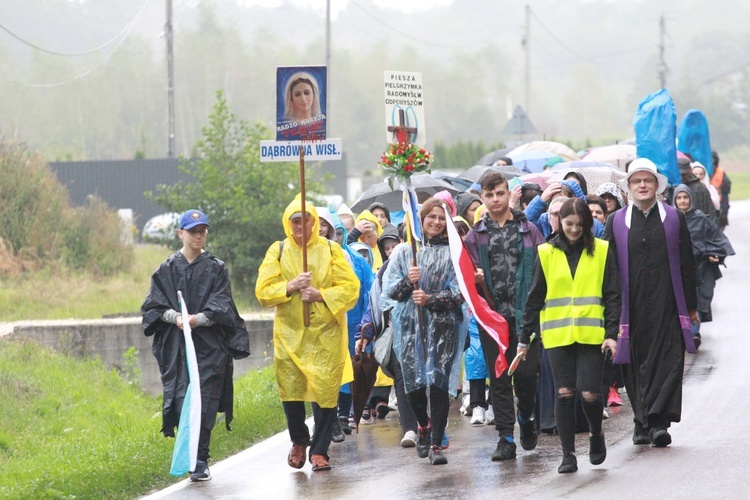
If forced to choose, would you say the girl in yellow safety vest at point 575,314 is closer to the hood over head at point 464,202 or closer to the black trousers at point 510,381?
the black trousers at point 510,381

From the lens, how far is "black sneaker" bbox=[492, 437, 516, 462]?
9477mm

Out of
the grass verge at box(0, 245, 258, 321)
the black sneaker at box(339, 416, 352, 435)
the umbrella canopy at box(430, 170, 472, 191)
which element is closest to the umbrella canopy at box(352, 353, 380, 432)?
the black sneaker at box(339, 416, 352, 435)

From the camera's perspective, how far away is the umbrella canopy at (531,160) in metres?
25.7

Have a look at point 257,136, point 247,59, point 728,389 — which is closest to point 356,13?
point 247,59

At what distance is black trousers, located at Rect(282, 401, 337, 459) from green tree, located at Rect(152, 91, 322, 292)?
1516 cm

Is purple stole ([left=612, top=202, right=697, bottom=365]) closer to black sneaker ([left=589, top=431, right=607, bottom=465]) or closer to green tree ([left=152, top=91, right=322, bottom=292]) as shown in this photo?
black sneaker ([left=589, top=431, right=607, bottom=465])

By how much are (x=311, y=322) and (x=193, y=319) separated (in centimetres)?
82

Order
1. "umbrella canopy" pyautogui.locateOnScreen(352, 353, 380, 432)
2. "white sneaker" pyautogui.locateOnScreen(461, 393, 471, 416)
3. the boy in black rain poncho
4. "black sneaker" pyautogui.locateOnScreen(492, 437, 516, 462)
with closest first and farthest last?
"black sneaker" pyautogui.locateOnScreen(492, 437, 516, 462), the boy in black rain poncho, "umbrella canopy" pyautogui.locateOnScreen(352, 353, 380, 432), "white sneaker" pyautogui.locateOnScreen(461, 393, 471, 416)

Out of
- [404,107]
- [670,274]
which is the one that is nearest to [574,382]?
[670,274]

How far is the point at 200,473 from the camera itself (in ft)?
31.6

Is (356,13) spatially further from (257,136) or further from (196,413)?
(196,413)

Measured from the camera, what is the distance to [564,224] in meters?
8.98

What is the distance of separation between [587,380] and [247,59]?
265ft

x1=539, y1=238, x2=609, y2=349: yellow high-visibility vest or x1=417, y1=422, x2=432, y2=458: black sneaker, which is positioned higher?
x1=539, y1=238, x2=609, y2=349: yellow high-visibility vest
